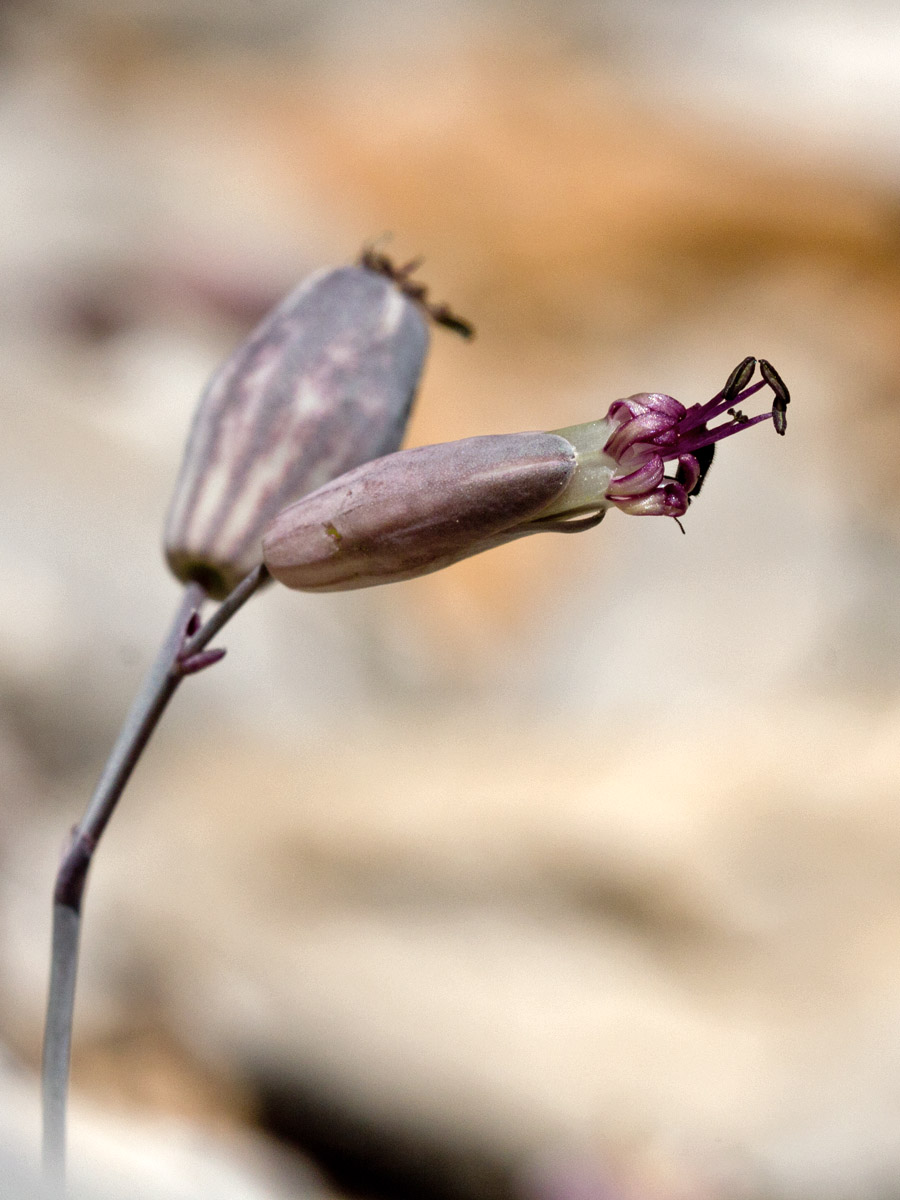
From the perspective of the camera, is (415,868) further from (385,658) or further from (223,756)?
(385,658)

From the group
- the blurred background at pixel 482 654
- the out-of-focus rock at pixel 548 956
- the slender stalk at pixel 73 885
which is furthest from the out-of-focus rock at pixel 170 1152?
the slender stalk at pixel 73 885

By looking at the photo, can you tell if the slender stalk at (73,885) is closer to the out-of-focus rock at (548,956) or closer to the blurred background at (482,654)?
the blurred background at (482,654)

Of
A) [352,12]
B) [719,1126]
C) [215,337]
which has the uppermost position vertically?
[352,12]

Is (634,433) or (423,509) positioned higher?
(634,433)

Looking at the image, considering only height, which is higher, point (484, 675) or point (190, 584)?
point (484, 675)

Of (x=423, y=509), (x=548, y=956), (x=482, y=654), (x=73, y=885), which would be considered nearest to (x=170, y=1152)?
(x=548, y=956)

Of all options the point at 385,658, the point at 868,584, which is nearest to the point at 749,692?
the point at 868,584

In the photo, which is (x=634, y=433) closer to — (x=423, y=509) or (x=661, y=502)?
(x=661, y=502)
